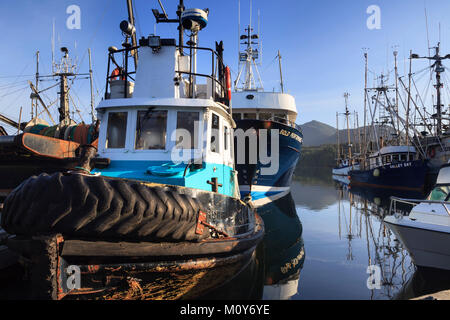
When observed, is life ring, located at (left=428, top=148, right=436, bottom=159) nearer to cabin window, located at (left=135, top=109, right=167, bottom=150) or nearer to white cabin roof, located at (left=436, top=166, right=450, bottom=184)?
white cabin roof, located at (left=436, top=166, right=450, bottom=184)

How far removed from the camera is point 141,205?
310cm

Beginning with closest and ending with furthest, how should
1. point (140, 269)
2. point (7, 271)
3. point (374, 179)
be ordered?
point (140, 269), point (7, 271), point (374, 179)

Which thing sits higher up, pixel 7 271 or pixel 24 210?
pixel 24 210

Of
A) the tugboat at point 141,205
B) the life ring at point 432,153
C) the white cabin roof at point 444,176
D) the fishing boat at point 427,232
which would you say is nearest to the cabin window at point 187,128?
the tugboat at point 141,205

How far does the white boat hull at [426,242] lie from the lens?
257 inches

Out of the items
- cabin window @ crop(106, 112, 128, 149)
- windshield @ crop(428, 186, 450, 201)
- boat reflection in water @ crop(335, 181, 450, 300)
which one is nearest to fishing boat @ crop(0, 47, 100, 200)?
cabin window @ crop(106, 112, 128, 149)

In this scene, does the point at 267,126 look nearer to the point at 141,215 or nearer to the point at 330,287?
the point at 330,287

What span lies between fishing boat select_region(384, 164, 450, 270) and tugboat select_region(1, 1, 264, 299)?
4024 mm

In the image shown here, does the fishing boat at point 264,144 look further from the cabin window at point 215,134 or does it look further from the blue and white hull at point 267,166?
the cabin window at point 215,134

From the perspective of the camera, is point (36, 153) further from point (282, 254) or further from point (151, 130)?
point (282, 254)

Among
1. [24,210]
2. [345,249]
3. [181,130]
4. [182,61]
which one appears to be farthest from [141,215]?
[345,249]

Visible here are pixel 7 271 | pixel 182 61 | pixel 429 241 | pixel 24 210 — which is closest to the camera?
pixel 24 210

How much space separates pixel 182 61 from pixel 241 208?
446 cm
